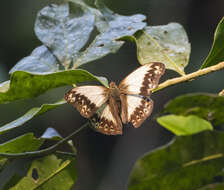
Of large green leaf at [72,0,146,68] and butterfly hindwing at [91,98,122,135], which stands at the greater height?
large green leaf at [72,0,146,68]

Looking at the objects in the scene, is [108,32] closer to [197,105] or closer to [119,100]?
[119,100]

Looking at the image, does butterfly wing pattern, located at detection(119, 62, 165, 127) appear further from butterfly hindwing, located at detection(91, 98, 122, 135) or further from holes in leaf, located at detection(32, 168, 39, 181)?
holes in leaf, located at detection(32, 168, 39, 181)

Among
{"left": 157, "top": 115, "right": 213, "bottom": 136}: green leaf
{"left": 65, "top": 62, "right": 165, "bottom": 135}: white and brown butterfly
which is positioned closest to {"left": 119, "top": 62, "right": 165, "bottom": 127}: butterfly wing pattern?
{"left": 65, "top": 62, "right": 165, "bottom": 135}: white and brown butterfly

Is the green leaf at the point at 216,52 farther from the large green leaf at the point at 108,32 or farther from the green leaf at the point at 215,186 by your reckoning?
the green leaf at the point at 215,186

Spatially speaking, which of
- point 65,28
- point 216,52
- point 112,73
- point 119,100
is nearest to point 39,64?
point 65,28

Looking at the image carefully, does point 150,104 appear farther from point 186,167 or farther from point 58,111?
point 58,111

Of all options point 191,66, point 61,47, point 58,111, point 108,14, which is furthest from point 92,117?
point 58,111

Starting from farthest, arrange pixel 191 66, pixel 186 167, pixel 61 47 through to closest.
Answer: pixel 191 66
pixel 61 47
pixel 186 167
